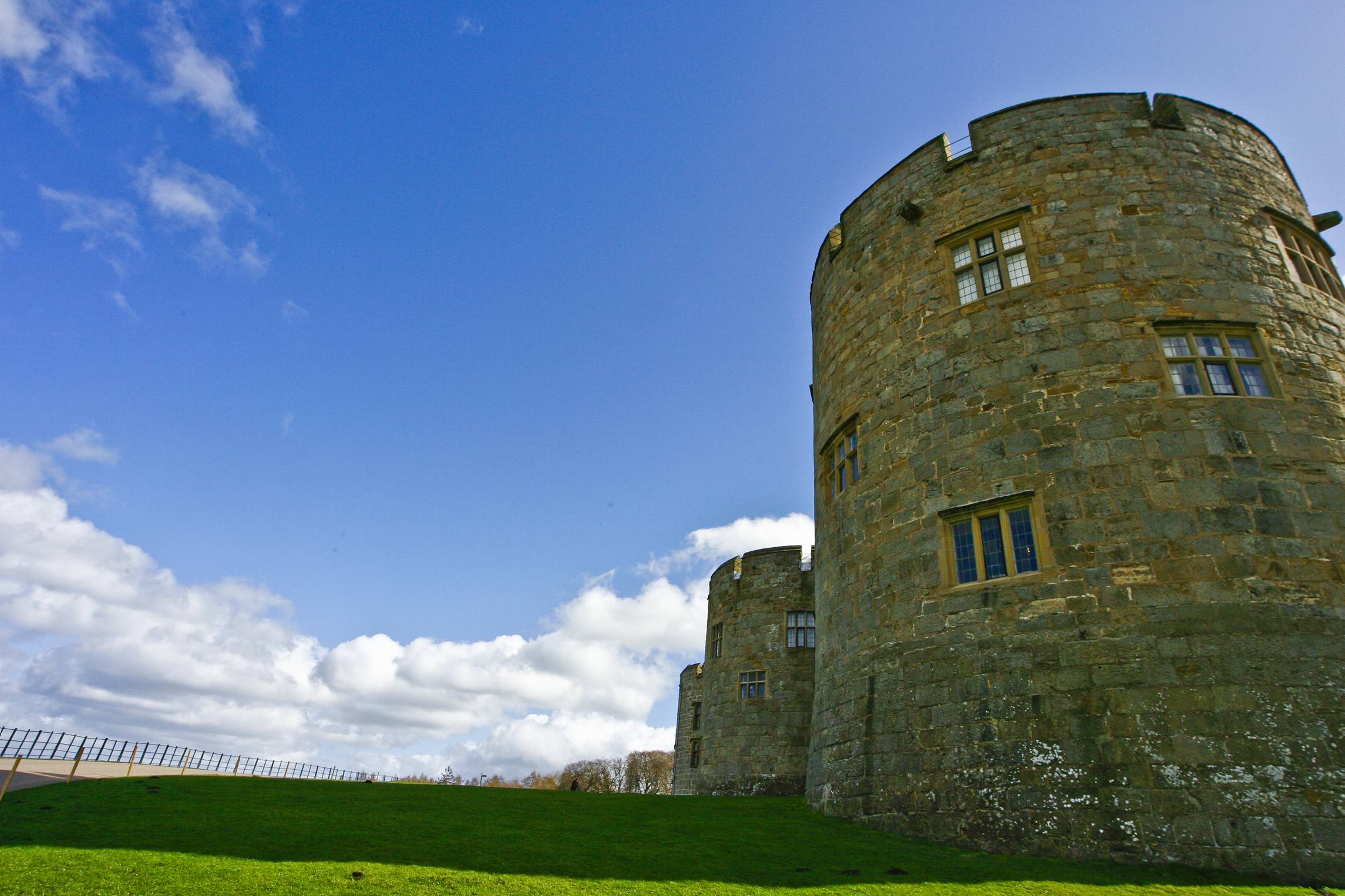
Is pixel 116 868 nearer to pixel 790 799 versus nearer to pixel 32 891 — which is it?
pixel 32 891

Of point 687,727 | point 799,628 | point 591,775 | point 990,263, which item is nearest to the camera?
point 990,263

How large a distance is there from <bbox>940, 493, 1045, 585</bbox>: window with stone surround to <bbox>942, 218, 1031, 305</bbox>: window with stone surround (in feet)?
12.5

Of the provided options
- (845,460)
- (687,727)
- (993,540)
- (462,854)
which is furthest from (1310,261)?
(687,727)

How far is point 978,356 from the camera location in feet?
39.2

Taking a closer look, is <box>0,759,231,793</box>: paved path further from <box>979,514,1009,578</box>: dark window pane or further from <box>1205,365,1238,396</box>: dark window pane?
<box>1205,365,1238,396</box>: dark window pane

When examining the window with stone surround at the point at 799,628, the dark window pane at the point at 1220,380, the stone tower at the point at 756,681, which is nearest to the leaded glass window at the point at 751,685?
the stone tower at the point at 756,681

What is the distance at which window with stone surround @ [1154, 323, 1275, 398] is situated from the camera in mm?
10672

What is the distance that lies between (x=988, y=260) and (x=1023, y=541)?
5.23 meters

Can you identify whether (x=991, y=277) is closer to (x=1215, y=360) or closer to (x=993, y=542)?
(x=1215, y=360)

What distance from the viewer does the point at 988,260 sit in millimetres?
12812

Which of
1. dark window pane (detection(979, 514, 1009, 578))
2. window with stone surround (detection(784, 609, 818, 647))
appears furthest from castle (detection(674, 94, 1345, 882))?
window with stone surround (detection(784, 609, 818, 647))

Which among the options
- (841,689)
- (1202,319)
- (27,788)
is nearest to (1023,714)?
(841,689)

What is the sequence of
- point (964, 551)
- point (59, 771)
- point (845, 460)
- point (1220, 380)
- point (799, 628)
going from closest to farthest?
point (1220, 380), point (964, 551), point (845, 460), point (59, 771), point (799, 628)

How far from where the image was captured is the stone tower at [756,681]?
83.1 ft
